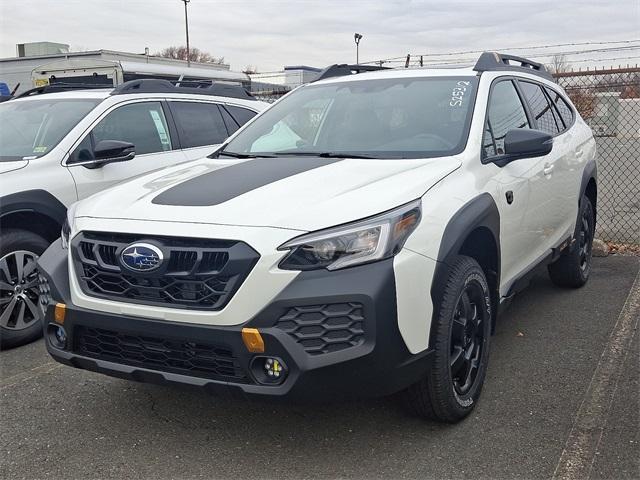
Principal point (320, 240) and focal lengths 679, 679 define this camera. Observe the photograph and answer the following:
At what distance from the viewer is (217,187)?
3.20m

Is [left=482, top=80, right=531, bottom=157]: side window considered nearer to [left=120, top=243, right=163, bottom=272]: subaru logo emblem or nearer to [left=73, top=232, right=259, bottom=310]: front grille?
[left=73, top=232, right=259, bottom=310]: front grille

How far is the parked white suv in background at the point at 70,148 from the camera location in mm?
4520

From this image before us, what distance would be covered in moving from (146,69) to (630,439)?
37.5 feet

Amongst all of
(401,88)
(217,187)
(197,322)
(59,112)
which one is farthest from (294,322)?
(59,112)

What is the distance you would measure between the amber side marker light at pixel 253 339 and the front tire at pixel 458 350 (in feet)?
2.52

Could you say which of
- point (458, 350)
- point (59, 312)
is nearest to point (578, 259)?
point (458, 350)

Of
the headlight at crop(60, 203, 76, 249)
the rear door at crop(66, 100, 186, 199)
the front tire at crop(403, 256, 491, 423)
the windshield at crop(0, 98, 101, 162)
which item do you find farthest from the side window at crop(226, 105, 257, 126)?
the front tire at crop(403, 256, 491, 423)

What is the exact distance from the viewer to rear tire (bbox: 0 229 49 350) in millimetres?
4457

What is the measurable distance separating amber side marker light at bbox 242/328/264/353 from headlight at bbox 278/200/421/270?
0.90 feet

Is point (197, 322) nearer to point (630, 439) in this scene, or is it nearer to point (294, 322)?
point (294, 322)

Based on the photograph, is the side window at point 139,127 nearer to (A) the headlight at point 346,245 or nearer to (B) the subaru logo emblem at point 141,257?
(B) the subaru logo emblem at point 141,257

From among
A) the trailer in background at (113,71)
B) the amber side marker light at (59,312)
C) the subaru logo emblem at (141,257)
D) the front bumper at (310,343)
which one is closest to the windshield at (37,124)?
the amber side marker light at (59,312)

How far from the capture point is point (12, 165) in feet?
15.3

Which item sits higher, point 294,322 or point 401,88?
point 401,88
